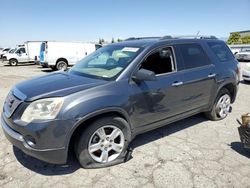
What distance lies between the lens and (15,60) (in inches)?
857

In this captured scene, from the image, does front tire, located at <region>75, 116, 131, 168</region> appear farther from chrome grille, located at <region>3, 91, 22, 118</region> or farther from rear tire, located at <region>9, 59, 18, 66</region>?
rear tire, located at <region>9, 59, 18, 66</region>

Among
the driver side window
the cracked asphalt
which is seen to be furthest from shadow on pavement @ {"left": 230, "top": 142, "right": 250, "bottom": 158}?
the driver side window

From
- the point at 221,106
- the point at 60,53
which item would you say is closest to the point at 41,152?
the point at 221,106

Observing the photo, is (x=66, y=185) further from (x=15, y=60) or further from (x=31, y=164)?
(x=15, y=60)

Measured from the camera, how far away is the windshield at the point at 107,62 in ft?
11.3

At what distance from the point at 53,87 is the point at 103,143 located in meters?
1.02

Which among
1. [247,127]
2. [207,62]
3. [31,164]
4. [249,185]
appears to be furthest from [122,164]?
[207,62]

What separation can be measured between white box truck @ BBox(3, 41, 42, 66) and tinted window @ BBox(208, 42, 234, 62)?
65.4 feet

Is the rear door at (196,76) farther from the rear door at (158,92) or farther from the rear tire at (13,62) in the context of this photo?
the rear tire at (13,62)

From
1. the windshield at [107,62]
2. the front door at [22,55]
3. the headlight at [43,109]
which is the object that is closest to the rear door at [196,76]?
the windshield at [107,62]

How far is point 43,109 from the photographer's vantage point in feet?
8.93

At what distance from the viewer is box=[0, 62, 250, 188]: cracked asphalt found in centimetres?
289

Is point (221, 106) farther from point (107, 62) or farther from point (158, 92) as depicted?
point (107, 62)

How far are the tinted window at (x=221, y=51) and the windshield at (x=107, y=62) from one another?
2019mm
